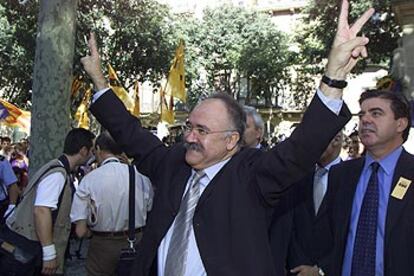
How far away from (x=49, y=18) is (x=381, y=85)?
5.52m

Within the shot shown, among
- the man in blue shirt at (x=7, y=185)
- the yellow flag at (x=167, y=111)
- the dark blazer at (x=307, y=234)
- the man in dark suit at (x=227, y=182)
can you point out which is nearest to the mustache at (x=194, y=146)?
the man in dark suit at (x=227, y=182)

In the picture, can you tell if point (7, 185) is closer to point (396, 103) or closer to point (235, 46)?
point (396, 103)

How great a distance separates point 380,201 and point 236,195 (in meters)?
1.16

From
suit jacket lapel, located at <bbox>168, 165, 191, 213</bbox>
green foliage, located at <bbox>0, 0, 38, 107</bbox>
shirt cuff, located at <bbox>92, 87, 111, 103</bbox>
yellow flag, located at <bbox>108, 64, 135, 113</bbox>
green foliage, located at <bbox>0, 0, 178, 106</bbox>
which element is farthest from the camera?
green foliage, located at <bbox>0, 0, 178, 106</bbox>

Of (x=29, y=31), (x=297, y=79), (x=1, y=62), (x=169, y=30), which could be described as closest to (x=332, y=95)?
(x=29, y=31)

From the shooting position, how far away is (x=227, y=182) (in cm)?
275

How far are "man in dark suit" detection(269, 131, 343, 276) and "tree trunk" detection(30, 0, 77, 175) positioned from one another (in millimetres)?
3805

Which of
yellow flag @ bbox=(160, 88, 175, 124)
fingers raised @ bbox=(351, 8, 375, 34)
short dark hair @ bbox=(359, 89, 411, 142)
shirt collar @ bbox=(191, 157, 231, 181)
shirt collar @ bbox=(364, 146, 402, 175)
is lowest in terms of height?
yellow flag @ bbox=(160, 88, 175, 124)

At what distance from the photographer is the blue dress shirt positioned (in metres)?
3.41

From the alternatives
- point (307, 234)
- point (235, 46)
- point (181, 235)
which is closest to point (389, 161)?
point (307, 234)

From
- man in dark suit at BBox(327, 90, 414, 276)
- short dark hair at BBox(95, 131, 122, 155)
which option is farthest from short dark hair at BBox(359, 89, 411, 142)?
short dark hair at BBox(95, 131, 122, 155)

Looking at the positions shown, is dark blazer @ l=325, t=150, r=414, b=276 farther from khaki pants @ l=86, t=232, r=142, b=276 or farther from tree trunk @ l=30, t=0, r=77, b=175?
tree trunk @ l=30, t=0, r=77, b=175

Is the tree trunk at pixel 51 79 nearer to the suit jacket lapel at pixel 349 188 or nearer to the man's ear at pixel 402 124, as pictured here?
the suit jacket lapel at pixel 349 188

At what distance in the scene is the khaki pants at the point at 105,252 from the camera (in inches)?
191
